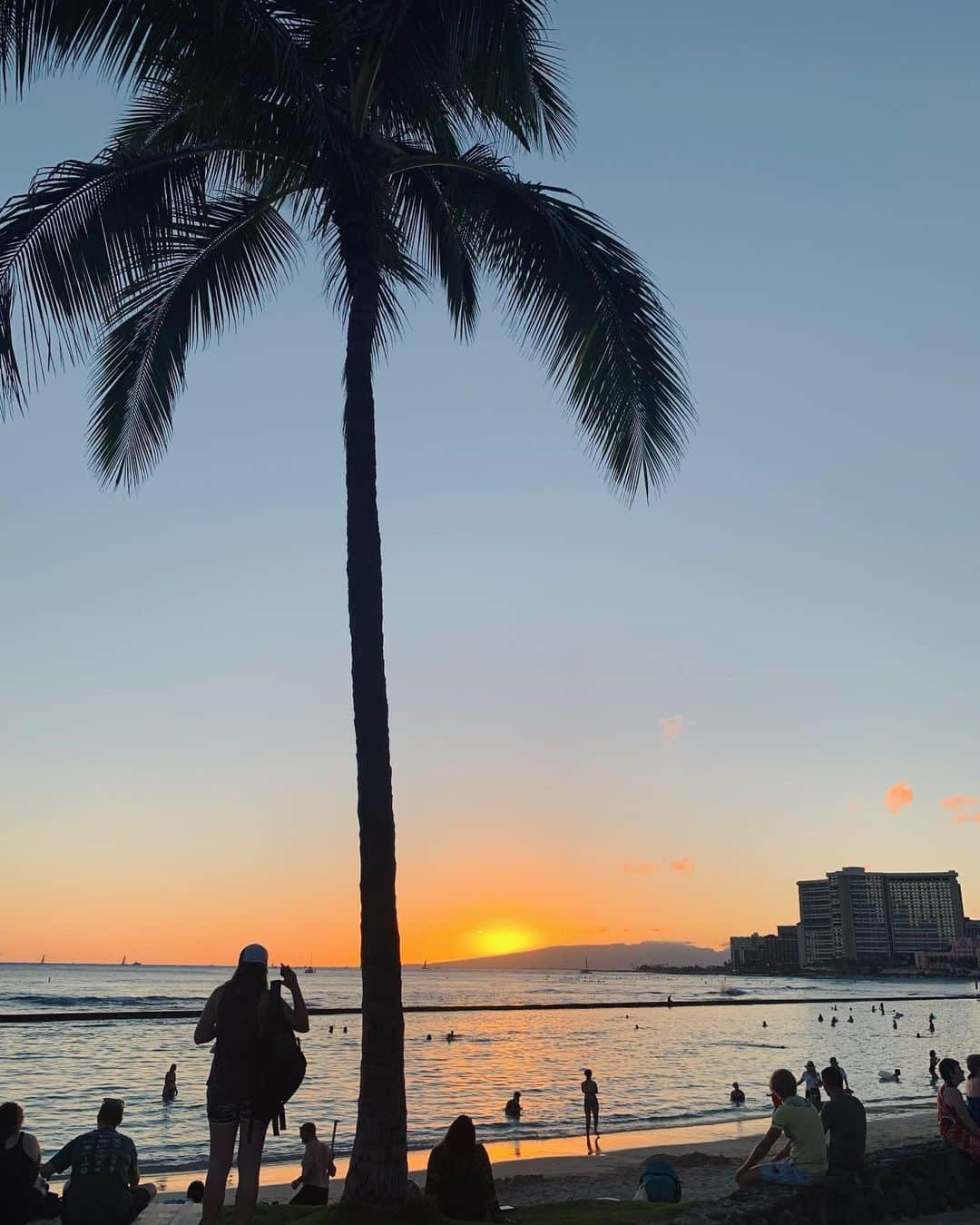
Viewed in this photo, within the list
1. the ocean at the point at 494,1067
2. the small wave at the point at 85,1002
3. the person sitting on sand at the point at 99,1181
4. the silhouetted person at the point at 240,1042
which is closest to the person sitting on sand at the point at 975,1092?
the silhouetted person at the point at 240,1042

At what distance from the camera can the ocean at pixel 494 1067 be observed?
3319cm

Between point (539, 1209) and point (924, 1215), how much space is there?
3.67 metres

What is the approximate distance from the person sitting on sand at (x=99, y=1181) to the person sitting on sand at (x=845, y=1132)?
6179 millimetres

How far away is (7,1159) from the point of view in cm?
702

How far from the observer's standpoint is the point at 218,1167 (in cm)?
634

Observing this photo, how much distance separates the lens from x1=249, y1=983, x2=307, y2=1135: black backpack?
20.5 feet

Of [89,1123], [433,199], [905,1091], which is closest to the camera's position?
[433,199]

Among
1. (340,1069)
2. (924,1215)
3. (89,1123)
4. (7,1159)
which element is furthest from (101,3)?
(340,1069)

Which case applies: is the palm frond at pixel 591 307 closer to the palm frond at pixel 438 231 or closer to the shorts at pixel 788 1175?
the palm frond at pixel 438 231

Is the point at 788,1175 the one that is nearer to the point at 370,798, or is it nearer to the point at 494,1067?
Result: the point at 370,798

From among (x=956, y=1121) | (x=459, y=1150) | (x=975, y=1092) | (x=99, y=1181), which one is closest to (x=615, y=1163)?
(x=956, y=1121)

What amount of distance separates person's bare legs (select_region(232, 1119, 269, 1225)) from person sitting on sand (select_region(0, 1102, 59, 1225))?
1575 millimetres

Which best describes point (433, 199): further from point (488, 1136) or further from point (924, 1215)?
point (488, 1136)

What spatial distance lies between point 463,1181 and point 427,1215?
2.74 feet
